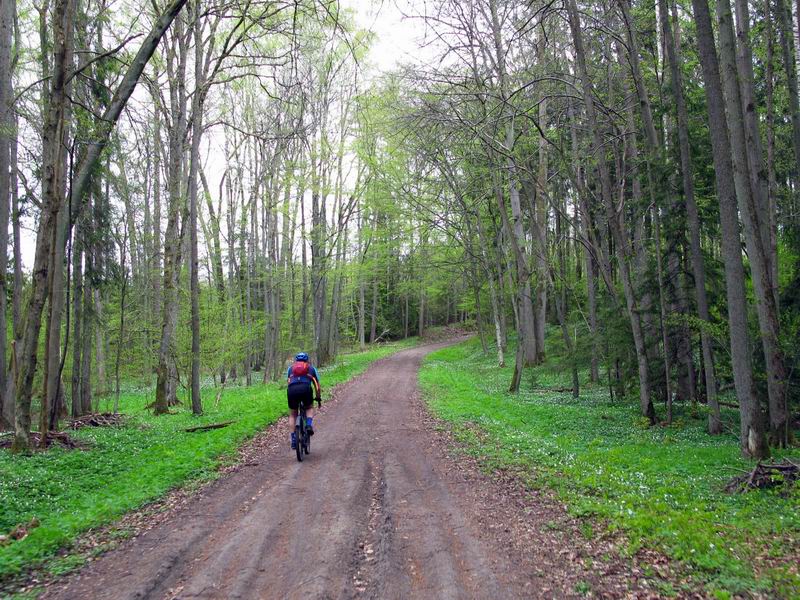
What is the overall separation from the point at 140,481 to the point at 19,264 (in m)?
10.3

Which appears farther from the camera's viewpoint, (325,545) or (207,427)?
(207,427)

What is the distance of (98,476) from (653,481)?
7.96 m

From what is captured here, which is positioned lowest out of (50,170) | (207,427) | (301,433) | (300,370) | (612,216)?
(207,427)

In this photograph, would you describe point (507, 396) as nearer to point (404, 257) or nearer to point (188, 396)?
point (188, 396)

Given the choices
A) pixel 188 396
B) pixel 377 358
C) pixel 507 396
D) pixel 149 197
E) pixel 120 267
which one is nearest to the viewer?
pixel 120 267

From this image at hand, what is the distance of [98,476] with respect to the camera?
7.53 meters

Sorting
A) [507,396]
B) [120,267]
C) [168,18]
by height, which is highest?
[168,18]

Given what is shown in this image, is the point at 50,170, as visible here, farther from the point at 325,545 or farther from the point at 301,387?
the point at 325,545

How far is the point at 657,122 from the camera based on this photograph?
46.0 ft

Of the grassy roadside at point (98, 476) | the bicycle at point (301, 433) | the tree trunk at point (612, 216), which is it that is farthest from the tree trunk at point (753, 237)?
the grassy roadside at point (98, 476)

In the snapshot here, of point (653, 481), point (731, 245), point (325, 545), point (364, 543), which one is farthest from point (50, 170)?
point (731, 245)

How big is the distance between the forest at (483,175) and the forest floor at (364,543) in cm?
416

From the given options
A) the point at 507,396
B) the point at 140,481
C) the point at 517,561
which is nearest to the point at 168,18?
the point at 140,481

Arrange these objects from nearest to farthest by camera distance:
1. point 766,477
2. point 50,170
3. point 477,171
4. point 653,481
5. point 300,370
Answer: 1. point 766,477
2. point 653,481
3. point 50,170
4. point 300,370
5. point 477,171
